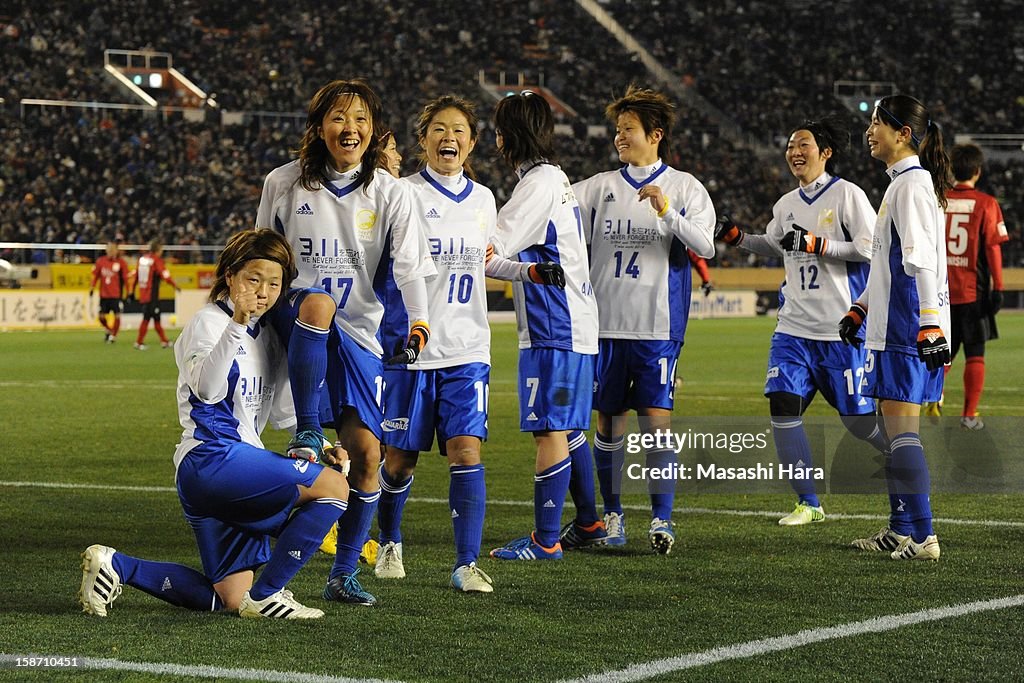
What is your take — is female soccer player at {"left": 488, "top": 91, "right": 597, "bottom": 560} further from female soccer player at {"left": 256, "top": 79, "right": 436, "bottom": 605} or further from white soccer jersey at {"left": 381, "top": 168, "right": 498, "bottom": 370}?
female soccer player at {"left": 256, "top": 79, "right": 436, "bottom": 605}

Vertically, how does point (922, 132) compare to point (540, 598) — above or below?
above

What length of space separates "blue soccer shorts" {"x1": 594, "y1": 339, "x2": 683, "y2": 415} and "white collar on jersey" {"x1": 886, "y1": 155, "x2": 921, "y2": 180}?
1240 mm

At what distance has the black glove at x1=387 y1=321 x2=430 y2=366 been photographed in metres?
4.97

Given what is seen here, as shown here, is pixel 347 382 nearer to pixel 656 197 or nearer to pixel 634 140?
pixel 656 197

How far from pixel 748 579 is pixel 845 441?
9.62 ft

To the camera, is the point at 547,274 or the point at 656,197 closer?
the point at 547,274

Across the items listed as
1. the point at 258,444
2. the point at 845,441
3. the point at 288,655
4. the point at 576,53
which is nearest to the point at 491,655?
the point at 288,655

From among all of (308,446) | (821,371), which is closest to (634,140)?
(821,371)

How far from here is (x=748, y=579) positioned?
18.1ft

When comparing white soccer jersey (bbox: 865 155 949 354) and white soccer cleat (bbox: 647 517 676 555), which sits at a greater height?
white soccer jersey (bbox: 865 155 949 354)

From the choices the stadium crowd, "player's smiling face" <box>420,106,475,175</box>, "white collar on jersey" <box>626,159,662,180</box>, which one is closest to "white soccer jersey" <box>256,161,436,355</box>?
"player's smiling face" <box>420,106,475,175</box>

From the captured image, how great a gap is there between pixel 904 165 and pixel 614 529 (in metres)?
2.06

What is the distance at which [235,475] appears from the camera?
15.4ft

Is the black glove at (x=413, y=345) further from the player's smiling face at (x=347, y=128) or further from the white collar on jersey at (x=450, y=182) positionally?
the white collar on jersey at (x=450, y=182)
